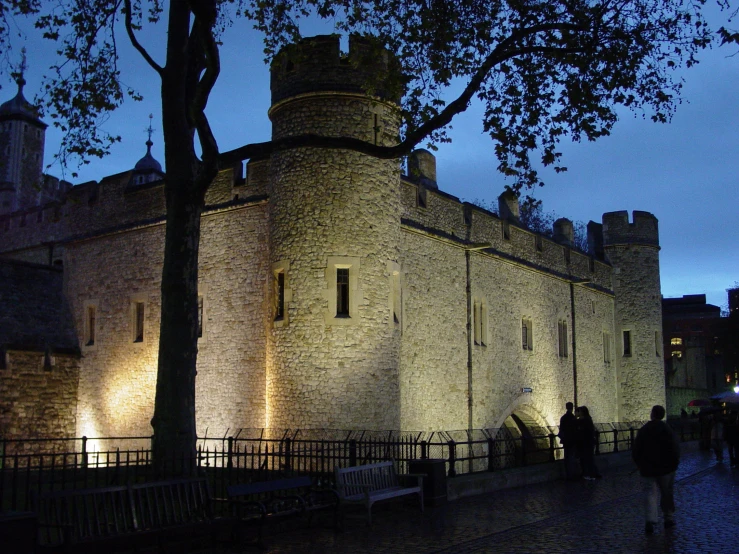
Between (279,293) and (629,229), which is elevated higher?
(629,229)

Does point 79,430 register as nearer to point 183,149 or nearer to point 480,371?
point 480,371

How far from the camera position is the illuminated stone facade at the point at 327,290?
16.1 meters

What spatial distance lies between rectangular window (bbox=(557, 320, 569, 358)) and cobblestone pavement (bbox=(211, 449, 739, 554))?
1317cm

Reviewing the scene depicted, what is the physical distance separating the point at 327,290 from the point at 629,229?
60.7 feet

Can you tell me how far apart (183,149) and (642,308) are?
24359 mm

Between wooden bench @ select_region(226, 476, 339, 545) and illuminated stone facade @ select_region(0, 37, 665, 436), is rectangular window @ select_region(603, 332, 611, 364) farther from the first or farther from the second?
wooden bench @ select_region(226, 476, 339, 545)

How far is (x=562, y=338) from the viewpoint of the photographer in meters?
26.9

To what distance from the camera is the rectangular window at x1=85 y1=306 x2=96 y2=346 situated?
70.0 ft

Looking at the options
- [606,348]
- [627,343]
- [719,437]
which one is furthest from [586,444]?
[627,343]

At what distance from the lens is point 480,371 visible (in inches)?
848

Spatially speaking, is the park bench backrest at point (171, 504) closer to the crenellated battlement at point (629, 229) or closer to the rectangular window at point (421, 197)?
the rectangular window at point (421, 197)

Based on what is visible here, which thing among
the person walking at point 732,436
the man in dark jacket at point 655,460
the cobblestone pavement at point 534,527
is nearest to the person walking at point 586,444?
the cobblestone pavement at point 534,527

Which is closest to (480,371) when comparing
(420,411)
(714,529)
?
(420,411)

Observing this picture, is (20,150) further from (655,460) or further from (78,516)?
(655,460)
